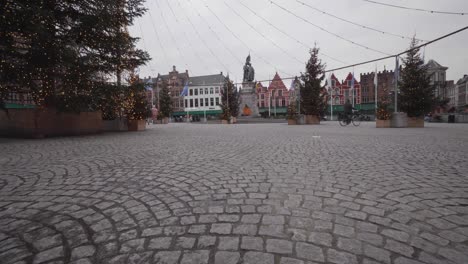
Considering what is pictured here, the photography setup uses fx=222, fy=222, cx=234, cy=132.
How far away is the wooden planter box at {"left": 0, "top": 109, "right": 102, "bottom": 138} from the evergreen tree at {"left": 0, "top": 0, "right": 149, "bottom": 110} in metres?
0.62

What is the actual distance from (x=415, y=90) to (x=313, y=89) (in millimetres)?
8195

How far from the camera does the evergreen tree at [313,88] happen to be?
74.0 feet

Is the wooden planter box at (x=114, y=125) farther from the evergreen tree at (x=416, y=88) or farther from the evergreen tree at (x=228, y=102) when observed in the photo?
the evergreen tree at (x=416, y=88)

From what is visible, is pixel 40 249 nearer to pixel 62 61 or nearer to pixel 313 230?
pixel 313 230

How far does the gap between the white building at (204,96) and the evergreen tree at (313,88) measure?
45190 millimetres

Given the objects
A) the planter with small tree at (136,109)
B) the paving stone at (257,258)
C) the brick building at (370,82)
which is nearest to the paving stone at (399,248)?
the paving stone at (257,258)

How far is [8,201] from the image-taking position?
2553 mm

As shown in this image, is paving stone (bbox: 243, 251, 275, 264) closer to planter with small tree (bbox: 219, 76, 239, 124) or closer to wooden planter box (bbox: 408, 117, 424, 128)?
wooden planter box (bbox: 408, 117, 424, 128)

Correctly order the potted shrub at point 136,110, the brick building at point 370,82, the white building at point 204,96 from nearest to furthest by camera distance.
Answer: the potted shrub at point 136,110 → the brick building at point 370,82 → the white building at point 204,96

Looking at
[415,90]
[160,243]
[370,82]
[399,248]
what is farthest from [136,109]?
[370,82]

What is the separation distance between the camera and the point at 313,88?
22578 millimetres

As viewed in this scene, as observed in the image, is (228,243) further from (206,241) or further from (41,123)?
(41,123)

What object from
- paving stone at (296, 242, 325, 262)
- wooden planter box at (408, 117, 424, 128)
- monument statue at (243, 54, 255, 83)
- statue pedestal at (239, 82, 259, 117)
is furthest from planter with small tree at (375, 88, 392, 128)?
monument statue at (243, 54, 255, 83)

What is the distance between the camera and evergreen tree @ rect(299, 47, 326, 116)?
74.0ft
